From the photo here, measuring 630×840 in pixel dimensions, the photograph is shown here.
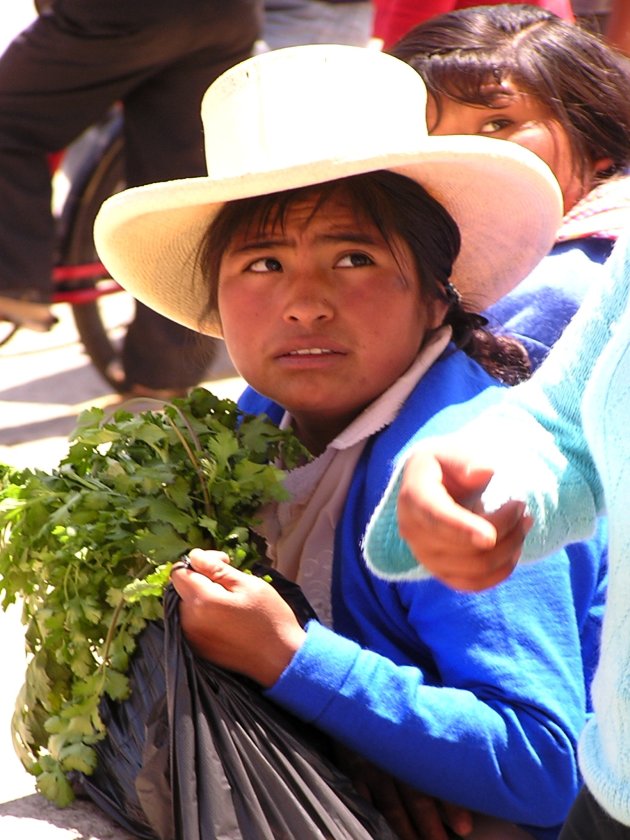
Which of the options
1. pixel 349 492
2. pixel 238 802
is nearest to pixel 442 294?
pixel 349 492

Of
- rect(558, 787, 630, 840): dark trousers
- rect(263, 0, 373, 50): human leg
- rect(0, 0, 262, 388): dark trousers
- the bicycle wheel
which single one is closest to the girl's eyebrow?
rect(558, 787, 630, 840): dark trousers

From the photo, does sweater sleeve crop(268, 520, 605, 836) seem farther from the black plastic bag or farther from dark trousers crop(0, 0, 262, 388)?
dark trousers crop(0, 0, 262, 388)

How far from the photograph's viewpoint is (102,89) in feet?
15.4

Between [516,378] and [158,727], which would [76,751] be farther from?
[516,378]

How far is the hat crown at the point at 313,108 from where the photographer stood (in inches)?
85.3

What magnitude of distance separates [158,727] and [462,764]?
39cm

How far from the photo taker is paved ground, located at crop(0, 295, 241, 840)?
331 centimetres

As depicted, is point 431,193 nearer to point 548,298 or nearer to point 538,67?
point 548,298

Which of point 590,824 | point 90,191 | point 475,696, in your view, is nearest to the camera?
point 590,824

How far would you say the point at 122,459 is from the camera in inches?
83.9

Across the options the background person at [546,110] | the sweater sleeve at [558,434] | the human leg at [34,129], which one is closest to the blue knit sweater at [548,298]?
the background person at [546,110]

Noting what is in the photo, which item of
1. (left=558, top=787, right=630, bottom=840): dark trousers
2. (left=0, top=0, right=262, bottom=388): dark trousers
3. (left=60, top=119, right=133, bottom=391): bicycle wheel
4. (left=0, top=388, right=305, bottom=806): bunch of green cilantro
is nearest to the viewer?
(left=558, top=787, right=630, bottom=840): dark trousers

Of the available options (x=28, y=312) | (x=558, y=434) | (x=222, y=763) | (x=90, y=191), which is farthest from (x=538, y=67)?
(x=90, y=191)

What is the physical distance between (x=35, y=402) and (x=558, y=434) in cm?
445
